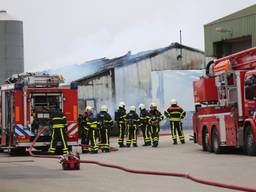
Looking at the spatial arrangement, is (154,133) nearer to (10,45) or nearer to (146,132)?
(146,132)

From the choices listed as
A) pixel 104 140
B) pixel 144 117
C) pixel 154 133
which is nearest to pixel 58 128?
pixel 104 140

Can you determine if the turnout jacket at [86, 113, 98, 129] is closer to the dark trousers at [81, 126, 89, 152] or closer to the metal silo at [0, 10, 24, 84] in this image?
the dark trousers at [81, 126, 89, 152]

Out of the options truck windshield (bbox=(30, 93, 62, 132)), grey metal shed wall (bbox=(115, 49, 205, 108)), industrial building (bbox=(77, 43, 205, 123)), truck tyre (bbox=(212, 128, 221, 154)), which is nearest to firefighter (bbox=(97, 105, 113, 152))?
truck windshield (bbox=(30, 93, 62, 132))

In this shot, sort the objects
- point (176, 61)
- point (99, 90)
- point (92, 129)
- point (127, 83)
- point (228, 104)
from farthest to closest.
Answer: point (176, 61) < point (127, 83) < point (99, 90) < point (92, 129) < point (228, 104)

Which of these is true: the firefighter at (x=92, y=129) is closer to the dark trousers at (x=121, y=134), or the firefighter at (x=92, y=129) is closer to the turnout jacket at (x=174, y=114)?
the dark trousers at (x=121, y=134)

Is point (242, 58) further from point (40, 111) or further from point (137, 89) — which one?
point (137, 89)

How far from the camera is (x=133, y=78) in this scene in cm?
4756

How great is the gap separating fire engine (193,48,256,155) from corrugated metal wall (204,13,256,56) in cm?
1389

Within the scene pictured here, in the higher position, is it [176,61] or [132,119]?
[176,61]

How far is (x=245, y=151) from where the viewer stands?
20750 millimetres

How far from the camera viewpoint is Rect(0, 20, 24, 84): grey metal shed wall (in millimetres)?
33438

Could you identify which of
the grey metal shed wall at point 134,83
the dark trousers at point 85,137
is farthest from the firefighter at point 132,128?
the grey metal shed wall at point 134,83

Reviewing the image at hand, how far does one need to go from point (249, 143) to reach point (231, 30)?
2017cm

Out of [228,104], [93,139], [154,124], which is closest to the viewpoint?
[228,104]
